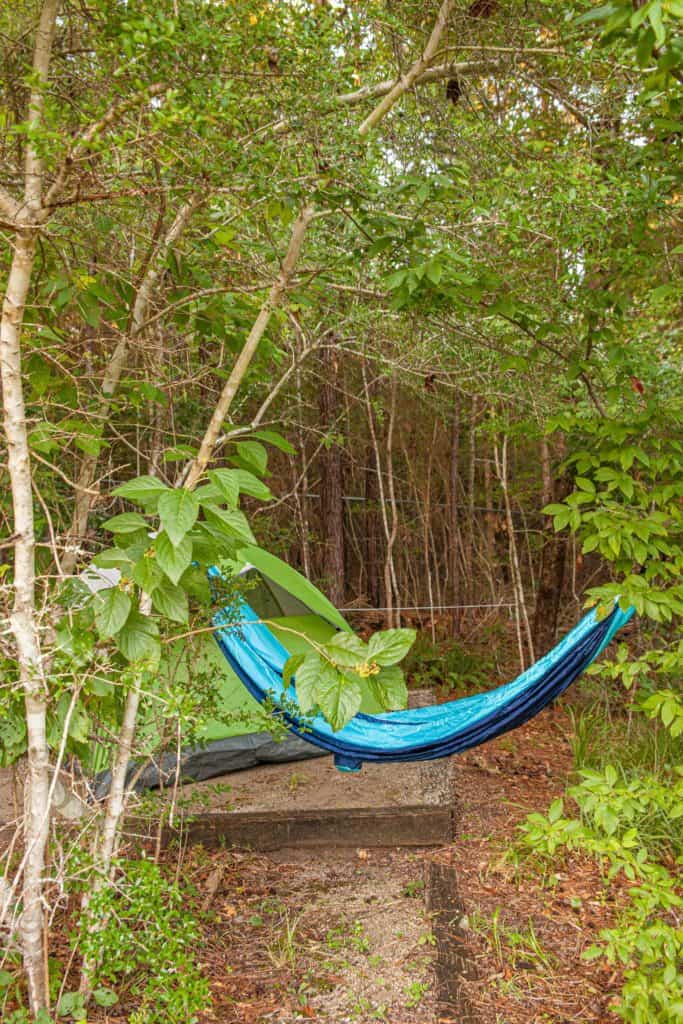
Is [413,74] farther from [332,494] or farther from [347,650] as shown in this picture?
[332,494]

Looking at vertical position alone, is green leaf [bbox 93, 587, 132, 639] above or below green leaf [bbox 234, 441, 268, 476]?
below

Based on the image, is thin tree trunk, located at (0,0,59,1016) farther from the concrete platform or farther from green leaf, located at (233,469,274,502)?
the concrete platform

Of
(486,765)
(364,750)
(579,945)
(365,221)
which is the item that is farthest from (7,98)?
(486,765)

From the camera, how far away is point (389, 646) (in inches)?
Result: 41.0

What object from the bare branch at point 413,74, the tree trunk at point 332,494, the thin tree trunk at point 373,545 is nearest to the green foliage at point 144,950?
the bare branch at point 413,74

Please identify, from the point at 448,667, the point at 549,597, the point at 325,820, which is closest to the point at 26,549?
the point at 325,820

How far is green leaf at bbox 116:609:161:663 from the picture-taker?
125 centimetres

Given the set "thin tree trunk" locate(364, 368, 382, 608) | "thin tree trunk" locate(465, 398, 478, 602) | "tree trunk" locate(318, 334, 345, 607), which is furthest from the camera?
"thin tree trunk" locate(364, 368, 382, 608)

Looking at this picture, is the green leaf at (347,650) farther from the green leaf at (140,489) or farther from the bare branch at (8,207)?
the bare branch at (8,207)

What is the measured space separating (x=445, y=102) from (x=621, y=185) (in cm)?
66

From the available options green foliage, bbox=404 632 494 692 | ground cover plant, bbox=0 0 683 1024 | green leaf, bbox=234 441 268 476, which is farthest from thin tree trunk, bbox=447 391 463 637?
green leaf, bbox=234 441 268 476

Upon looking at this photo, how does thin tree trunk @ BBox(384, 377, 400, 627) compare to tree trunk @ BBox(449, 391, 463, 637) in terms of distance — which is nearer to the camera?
thin tree trunk @ BBox(384, 377, 400, 627)

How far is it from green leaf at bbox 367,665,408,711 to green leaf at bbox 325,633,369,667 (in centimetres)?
5

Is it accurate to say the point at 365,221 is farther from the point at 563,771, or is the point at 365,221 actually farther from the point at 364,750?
the point at 563,771
